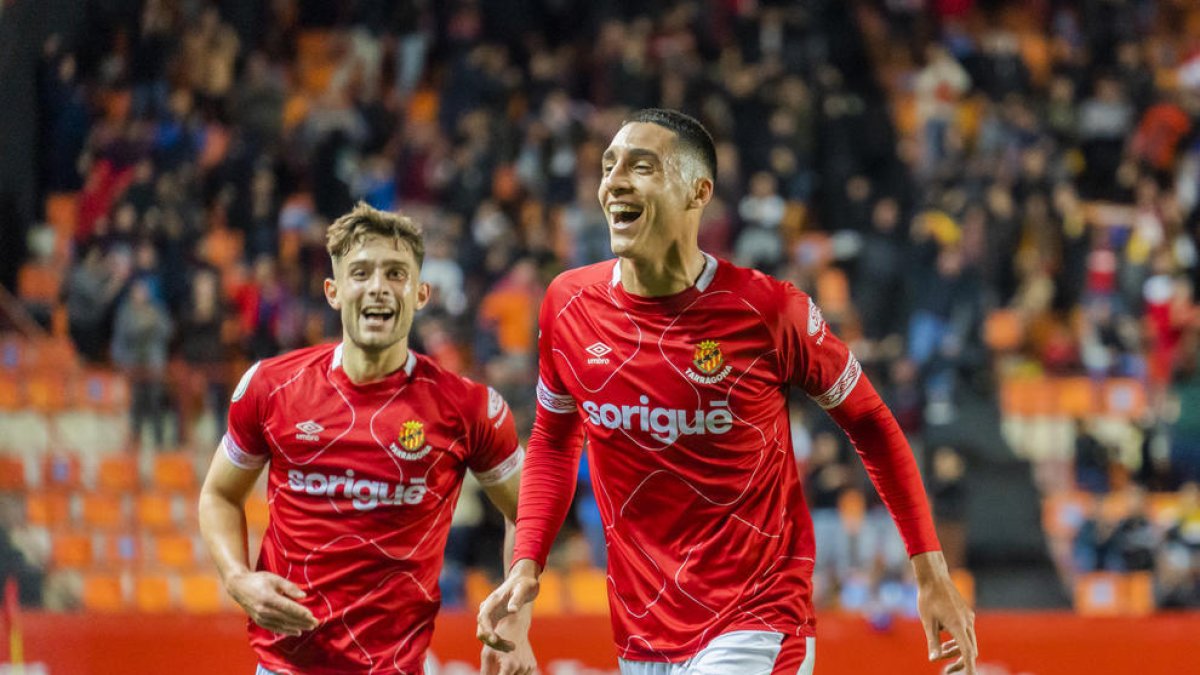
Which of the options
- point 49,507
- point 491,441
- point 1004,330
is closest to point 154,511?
point 49,507

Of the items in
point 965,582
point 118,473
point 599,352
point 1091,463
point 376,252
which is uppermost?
point 376,252

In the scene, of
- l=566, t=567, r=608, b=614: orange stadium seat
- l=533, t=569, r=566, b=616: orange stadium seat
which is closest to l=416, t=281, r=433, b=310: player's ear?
l=533, t=569, r=566, b=616: orange stadium seat

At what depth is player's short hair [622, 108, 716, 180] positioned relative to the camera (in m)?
4.52

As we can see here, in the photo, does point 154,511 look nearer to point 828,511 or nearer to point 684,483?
point 828,511

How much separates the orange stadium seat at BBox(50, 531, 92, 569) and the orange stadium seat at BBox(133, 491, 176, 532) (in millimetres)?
363

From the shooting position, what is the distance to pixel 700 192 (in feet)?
15.1

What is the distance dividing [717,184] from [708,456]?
28.7 feet

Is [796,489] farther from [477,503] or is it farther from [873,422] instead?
[477,503]

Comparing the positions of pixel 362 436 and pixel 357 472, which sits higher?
pixel 362 436

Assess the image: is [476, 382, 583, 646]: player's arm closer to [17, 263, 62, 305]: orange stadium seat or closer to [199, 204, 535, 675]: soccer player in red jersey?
[199, 204, 535, 675]: soccer player in red jersey

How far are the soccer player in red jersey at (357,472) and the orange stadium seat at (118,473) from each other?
19.1ft

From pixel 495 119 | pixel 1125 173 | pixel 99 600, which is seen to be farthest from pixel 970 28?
pixel 99 600

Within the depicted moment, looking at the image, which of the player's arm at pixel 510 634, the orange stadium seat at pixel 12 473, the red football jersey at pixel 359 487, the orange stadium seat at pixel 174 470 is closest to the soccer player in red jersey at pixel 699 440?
the player's arm at pixel 510 634

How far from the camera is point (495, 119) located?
48.4 feet
